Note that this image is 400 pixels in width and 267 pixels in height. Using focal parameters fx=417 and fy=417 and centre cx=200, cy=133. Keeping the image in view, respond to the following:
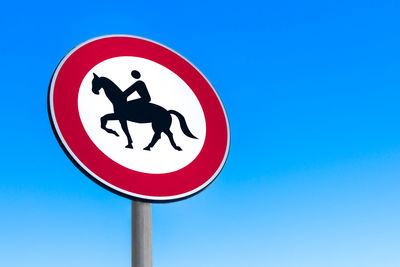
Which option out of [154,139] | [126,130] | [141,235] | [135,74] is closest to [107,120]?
[126,130]

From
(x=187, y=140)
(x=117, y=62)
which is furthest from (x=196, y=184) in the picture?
(x=117, y=62)

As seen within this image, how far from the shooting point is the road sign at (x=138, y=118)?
129 centimetres

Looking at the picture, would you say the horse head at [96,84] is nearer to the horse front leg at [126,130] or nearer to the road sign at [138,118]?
the road sign at [138,118]

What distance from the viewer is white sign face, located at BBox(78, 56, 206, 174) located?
134 cm

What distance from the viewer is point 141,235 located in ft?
4.19

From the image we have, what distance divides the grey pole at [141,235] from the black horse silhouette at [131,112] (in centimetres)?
21

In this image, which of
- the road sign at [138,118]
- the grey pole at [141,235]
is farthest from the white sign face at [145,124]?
the grey pole at [141,235]

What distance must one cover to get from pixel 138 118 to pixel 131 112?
0.11 ft

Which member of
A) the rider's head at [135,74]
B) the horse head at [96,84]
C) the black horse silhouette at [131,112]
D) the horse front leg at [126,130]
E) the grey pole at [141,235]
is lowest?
the grey pole at [141,235]

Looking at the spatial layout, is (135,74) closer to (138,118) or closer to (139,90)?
(139,90)

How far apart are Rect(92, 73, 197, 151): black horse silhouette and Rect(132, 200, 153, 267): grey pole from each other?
0.21 metres

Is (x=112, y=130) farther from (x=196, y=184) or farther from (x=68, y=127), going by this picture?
(x=196, y=184)

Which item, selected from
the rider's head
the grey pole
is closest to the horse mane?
the rider's head

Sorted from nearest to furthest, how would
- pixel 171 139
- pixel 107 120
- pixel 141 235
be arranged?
1. pixel 141 235
2. pixel 107 120
3. pixel 171 139
